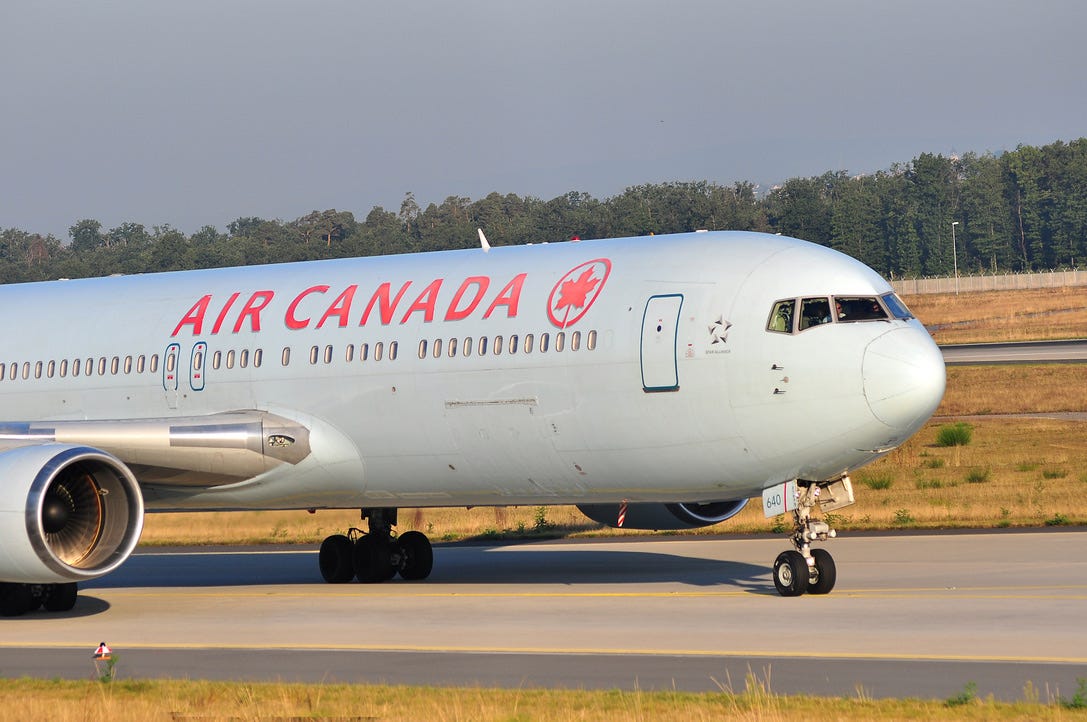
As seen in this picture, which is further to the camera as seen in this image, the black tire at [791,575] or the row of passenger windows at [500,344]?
the row of passenger windows at [500,344]

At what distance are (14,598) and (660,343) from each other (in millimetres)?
10107

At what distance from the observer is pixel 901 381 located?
59.5ft

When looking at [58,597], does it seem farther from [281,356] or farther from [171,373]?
[281,356]

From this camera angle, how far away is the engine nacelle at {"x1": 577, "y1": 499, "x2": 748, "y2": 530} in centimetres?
2358

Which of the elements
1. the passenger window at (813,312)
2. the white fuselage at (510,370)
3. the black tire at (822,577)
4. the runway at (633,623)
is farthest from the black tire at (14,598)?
the passenger window at (813,312)

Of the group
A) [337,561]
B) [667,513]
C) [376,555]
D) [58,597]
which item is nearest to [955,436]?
[667,513]

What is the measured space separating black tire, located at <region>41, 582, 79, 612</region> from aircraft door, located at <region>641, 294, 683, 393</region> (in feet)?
30.4

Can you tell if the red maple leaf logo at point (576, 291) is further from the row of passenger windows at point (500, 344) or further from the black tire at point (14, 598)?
the black tire at point (14, 598)

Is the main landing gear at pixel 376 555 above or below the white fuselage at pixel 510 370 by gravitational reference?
below

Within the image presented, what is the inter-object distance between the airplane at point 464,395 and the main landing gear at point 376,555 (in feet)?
0.13

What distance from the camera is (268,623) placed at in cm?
1969

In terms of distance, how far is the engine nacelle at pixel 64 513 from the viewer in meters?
19.5

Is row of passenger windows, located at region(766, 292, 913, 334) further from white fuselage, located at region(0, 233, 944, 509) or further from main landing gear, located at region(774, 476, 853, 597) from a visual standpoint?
main landing gear, located at region(774, 476, 853, 597)

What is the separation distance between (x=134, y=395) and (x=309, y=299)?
341cm
